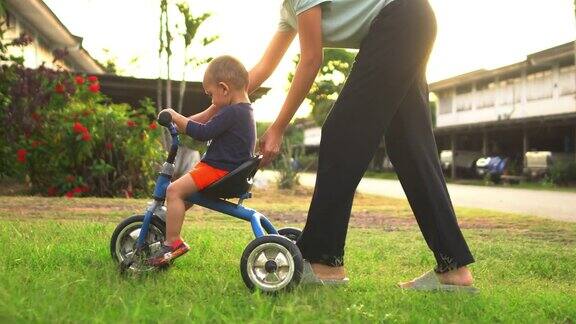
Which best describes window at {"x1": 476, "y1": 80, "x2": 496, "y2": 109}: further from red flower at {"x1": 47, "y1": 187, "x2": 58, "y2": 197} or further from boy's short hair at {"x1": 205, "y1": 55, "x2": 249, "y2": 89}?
boy's short hair at {"x1": 205, "y1": 55, "x2": 249, "y2": 89}

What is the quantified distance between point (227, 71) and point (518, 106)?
36346 mm

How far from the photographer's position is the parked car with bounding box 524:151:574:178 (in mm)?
29844

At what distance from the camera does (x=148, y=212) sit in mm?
4051

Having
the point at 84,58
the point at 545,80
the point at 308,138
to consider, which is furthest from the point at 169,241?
the point at 308,138

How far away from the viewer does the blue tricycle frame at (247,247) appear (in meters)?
3.61

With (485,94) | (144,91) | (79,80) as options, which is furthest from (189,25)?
(485,94)

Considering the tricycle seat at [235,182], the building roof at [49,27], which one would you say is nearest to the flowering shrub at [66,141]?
the building roof at [49,27]

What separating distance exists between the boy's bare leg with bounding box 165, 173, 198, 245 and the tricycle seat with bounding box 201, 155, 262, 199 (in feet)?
0.28

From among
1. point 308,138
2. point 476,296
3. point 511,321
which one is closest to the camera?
point 511,321

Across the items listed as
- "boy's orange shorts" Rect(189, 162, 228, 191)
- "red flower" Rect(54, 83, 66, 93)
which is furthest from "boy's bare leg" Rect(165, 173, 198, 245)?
"red flower" Rect(54, 83, 66, 93)

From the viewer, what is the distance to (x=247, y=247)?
3.65 m

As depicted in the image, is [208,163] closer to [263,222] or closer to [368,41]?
[263,222]

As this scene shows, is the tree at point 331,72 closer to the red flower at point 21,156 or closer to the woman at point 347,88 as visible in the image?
the red flower at point 21,156

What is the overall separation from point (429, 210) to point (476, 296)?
0.54 meters
